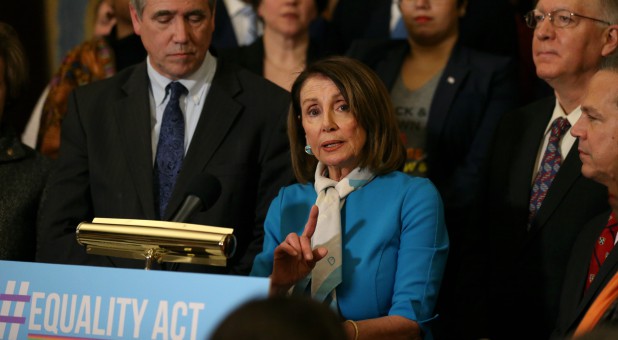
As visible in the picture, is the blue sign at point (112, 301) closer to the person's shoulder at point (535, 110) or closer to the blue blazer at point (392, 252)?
the blue blazer at point (392, 252)

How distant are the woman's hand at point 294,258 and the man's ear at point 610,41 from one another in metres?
1.56

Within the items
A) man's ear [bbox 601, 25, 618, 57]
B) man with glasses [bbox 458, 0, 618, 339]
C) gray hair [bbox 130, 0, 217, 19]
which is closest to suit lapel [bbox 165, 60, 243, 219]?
gray hair [bbox 130, 0, 217, 19]

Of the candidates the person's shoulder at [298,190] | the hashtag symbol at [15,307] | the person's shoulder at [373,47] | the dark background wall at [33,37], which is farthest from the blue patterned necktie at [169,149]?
the dark background wall at [33,37]

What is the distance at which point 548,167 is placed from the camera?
141 inches

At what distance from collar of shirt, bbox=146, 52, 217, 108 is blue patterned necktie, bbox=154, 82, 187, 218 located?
0.03 m

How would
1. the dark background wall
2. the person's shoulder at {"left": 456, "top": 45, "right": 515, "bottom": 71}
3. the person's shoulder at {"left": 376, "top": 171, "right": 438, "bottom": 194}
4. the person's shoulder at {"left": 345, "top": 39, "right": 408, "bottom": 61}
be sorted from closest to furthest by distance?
the person's shoulder at {"left": 376, "top": 171, "right": 438, "bottom": 194} → the person's shoulder at {"left": 456, "top": 45, "right": 515, "bottom": 71} → the person's shoulder at {"left": 345, "top": 39, "right": 408, "bottom": 61} → the dark background wall

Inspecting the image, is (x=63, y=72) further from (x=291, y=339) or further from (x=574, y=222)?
(x=291, y=339)

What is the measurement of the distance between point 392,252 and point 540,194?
0.93m

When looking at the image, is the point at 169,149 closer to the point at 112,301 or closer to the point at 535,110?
the point at 112,301

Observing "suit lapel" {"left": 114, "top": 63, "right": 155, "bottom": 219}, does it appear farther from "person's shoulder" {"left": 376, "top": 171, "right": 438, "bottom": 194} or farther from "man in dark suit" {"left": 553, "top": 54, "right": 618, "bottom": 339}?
"man in dark suit" {"left": 553, "top": 54, "right": 618, "bottom": 339}

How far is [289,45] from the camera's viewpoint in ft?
14.4

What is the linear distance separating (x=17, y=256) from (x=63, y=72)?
1.16 m

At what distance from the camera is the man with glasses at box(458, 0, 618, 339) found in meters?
3.49

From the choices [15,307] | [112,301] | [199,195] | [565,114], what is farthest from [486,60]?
[15,307]
